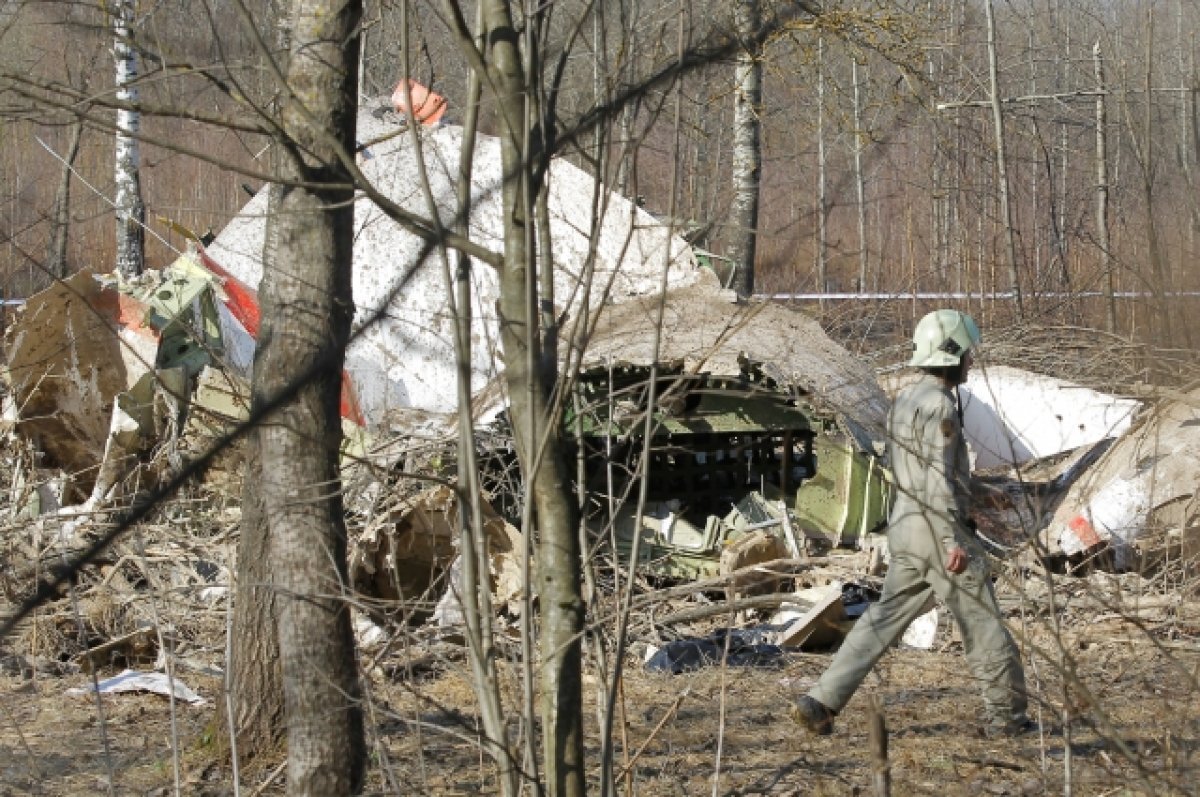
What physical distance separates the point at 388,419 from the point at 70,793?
335cm

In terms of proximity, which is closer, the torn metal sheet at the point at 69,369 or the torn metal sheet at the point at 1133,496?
the torn metal sheet at the point at 1133,496

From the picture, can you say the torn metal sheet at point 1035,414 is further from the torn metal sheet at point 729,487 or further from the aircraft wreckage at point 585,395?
the torn metal sheet at point 729,487

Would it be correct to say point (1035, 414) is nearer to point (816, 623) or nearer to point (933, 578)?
point (816, 623)

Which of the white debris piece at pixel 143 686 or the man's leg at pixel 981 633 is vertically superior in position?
the man's leg at pixel 981 633

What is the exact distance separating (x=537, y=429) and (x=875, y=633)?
3.16 m

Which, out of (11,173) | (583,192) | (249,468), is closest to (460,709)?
(249,468)

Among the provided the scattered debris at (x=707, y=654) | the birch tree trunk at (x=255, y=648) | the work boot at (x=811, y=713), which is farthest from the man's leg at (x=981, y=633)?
the birch tree trunk at (x=255, y=648)

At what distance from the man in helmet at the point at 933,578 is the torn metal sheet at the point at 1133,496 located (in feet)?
7.69

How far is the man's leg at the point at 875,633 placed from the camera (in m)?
5.59

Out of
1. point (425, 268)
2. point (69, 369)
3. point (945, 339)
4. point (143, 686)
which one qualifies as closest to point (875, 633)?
point (945, 339)

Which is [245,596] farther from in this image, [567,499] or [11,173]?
[11,173]

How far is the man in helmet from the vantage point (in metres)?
5.47

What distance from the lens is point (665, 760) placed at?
5.25 metres

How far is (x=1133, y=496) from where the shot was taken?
8.17 meters
